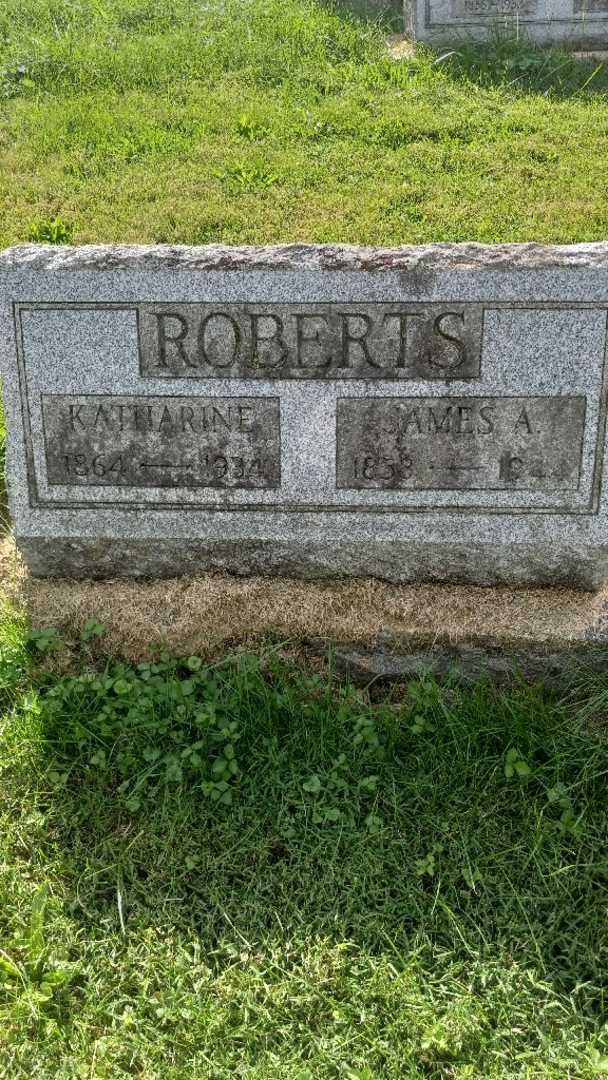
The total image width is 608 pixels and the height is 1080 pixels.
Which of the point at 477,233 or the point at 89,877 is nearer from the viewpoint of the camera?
the point at 89,877

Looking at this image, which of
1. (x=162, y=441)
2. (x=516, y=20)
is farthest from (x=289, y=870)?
(x=516, y=20)

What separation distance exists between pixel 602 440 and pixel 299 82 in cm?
446

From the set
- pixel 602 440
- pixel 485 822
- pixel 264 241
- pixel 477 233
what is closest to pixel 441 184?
pixel 477 233

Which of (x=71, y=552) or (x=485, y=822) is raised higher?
(x=71, y=552)

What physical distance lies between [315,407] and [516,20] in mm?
5195

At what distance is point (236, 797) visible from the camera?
2.89 m

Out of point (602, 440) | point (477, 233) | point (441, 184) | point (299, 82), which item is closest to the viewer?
point (602, 440)

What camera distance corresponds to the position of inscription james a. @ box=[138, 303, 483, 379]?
3166mm

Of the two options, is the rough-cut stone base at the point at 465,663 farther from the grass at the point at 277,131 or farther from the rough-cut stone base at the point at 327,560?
the grass at the point at 277,131

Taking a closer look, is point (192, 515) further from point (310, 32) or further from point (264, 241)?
point (310, 32)

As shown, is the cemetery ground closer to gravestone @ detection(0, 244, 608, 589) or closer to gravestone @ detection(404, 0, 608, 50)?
gravestone @ detection(0, 244, 608, 589)

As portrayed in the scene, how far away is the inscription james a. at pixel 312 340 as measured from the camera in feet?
10.4

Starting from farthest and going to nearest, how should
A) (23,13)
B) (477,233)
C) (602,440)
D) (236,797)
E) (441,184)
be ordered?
(23,13) → (441,184) → (477,233) → (602,440) → (236,797)

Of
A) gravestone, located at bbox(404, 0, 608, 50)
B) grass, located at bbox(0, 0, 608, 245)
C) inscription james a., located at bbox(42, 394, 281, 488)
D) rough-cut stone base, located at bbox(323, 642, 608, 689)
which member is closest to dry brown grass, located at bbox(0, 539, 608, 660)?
rough-cut stone base, located at bbox(323, 642, 608, 689)
